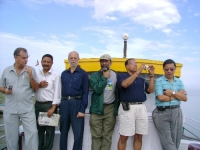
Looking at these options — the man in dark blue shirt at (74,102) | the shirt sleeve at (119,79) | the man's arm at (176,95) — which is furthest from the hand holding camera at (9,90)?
the man's arm at (176,95)

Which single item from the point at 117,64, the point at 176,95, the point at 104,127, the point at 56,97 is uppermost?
the point at 117,64

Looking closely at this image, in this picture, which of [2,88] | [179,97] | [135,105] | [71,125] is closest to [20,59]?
[2,88]

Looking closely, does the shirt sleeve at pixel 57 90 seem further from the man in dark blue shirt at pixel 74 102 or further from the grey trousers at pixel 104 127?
the grey trousers at pixel 104 127

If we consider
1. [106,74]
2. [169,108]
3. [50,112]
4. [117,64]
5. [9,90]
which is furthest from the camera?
[117,64]

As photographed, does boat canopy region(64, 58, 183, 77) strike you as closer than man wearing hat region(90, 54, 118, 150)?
No

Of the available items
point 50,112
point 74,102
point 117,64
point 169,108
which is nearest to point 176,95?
point 169,108

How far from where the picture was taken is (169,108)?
3029mm

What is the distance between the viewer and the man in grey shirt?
2967 millimetres

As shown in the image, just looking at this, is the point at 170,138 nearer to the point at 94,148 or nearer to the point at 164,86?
the point at 164,86

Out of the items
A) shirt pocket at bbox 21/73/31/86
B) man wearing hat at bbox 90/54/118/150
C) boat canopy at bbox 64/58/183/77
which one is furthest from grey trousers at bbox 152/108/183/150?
shirt pocket at bbox 21/73/31/86

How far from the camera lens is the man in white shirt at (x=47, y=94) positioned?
319 centimetres

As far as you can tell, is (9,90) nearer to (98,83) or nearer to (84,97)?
(84,97)

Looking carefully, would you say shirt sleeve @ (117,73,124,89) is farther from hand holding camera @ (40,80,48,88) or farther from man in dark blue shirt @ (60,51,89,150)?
hand holding camera @ (40,80,48,88)

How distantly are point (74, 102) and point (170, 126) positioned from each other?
157 cm
